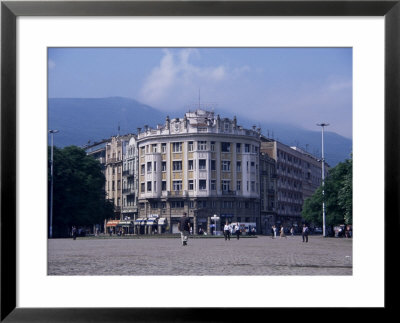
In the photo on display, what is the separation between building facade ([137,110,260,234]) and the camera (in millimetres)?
69750

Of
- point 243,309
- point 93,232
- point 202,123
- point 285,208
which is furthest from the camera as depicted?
point 285,208

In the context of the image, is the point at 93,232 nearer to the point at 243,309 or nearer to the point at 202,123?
the point at 202,123

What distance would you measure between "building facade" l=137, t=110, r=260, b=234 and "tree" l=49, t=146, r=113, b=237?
16.8 metres

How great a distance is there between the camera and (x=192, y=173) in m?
71.1

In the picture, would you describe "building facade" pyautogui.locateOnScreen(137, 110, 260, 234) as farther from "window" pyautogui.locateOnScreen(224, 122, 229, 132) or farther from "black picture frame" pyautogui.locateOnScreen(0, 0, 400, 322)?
"black picture frame" pyautogui.locateOnScreen(0, 0, 400, 322)

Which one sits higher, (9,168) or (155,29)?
(155,29)

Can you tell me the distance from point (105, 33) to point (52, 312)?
4.71 metres

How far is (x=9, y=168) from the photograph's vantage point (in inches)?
398

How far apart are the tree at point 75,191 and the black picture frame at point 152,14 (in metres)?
32.5

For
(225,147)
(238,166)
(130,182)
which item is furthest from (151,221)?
(238,166)

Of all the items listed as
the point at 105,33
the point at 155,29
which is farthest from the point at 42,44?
the point at 155,29

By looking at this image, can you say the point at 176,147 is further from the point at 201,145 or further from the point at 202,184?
the point at 202,184

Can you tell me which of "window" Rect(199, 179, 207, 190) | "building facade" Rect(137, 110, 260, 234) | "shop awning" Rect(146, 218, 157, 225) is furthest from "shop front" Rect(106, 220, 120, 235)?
"window" Rect(199, 179, 207, 190)

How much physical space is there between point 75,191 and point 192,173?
2537cm
